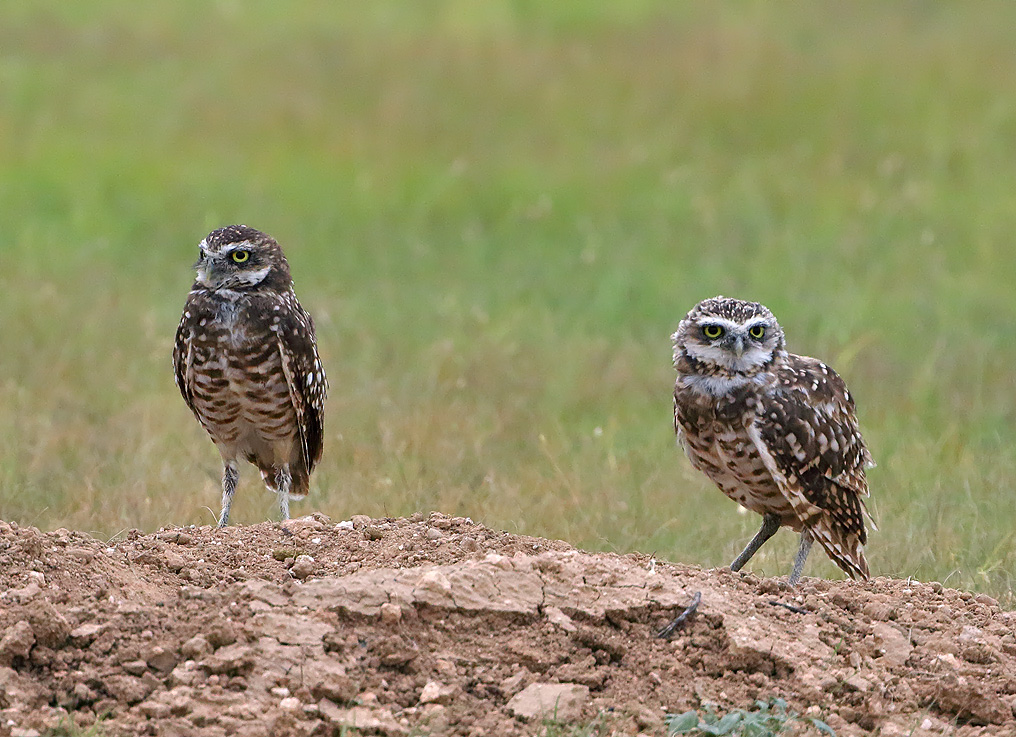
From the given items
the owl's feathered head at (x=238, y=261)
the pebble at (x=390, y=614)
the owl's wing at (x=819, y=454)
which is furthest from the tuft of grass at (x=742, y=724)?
the owl's feathered head at (x=238, y=261)

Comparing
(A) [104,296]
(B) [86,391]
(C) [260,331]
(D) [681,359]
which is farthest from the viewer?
(A) [104,296]

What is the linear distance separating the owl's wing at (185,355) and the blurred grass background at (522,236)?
2.29ft

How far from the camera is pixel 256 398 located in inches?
296

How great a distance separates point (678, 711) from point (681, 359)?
7.61 ft

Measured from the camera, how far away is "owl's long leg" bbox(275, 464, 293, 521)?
778 centimetres

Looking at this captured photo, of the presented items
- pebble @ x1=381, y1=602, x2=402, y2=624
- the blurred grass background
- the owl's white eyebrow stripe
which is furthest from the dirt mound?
the blurred grass background

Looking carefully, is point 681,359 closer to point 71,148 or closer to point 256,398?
point 256,398

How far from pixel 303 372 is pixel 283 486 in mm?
760

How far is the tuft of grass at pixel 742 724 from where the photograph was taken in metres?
4.42

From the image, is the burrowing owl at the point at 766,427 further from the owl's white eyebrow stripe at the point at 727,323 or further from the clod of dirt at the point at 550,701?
the clod of dirt at the point at 550,701

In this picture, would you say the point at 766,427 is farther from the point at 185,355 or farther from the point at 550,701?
the point at 185,355


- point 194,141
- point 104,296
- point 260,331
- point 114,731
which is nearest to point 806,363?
point 260,331

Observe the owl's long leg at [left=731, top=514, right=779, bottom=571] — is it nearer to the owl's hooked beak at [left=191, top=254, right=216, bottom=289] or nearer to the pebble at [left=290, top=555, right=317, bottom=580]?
the pebble at [left=290, top=555, right=317, bottom=580]

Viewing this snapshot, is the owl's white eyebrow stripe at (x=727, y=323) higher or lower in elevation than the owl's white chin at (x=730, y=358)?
higher
